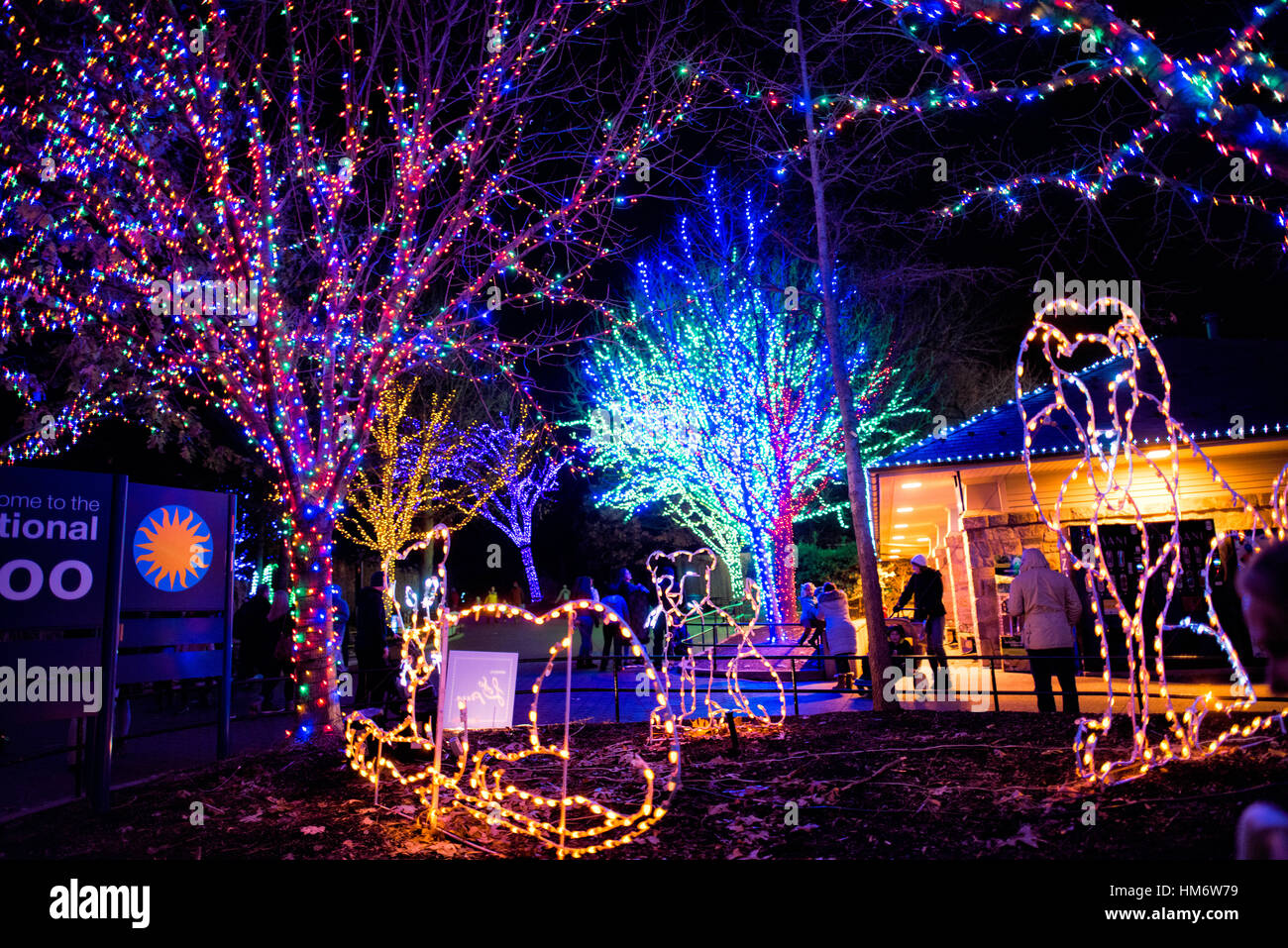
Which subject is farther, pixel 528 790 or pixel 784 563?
pixel 784 563

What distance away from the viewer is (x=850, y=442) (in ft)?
30.3

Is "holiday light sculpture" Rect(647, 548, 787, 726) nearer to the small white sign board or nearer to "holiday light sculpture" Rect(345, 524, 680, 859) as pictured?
"holiday light sculpture" Rect(345, 524, 680, 859)

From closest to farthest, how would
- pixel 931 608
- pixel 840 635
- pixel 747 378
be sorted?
pixel 931 608, pixel 840 635, pixel 747 378

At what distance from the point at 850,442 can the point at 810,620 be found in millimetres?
5948

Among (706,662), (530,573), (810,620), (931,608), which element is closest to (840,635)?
(931,608)

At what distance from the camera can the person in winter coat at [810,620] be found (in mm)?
14055

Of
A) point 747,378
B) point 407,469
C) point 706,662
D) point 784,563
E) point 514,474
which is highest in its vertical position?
point 514,474

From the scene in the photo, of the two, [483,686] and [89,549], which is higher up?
[89,549]

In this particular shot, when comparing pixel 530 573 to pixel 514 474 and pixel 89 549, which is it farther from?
pixel 89 549

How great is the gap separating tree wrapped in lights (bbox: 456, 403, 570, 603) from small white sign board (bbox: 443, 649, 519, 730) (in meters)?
26.1

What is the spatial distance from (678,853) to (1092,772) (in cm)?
282

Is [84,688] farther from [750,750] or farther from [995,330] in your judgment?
[995,330]

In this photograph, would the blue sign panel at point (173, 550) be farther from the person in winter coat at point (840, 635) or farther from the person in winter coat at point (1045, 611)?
the person in winter coat at point (840, 635)
